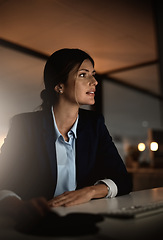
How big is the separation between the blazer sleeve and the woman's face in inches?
6.9

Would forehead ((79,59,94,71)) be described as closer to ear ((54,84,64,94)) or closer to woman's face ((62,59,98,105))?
woman's face ((62,59,98,105))

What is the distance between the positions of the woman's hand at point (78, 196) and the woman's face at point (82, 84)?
559mm

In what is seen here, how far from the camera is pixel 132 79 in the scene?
6309 mm

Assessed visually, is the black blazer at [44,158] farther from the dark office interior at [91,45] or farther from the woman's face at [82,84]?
the dark office interior at [91,45]

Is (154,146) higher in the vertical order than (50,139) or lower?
lower

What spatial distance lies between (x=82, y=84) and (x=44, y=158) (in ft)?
1.65

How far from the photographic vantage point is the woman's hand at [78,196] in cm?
104

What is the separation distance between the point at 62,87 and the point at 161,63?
117 cm

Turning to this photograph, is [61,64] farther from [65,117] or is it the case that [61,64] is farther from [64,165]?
[64,165]

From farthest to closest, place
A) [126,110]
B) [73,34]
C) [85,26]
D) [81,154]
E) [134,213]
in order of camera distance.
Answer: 1. [126,110]
2. [73,34]
3. [85,26]
4. [81,154]
5. [134,213]

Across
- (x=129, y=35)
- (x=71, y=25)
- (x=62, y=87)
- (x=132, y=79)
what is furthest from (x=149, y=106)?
(x=62, y=87)

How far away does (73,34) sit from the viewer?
4.06 meters

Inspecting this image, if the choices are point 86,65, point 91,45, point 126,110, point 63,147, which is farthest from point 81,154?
point 126,110

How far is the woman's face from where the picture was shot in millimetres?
1626
